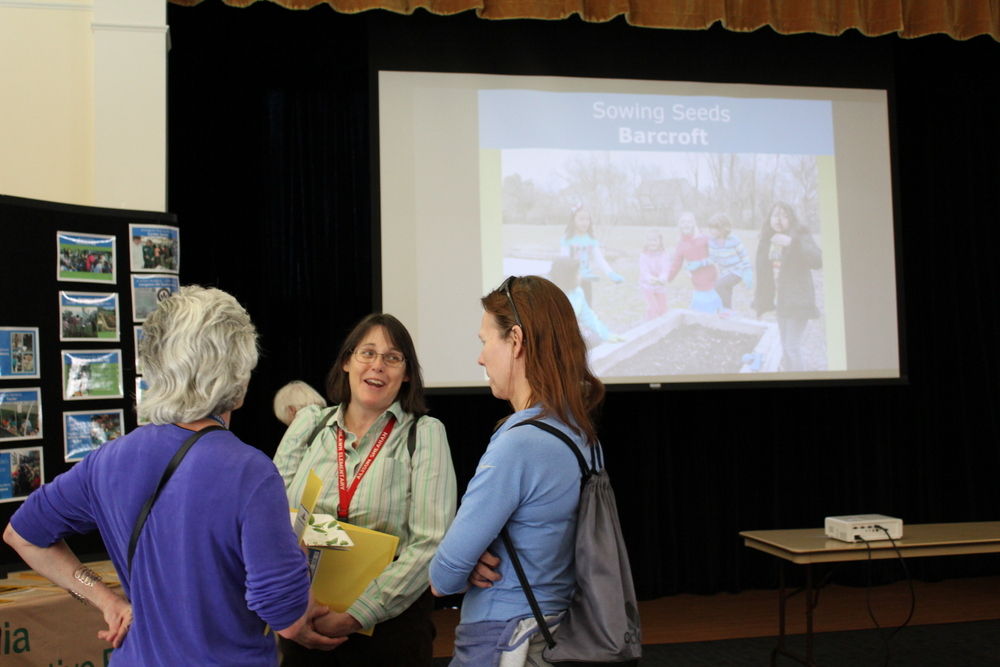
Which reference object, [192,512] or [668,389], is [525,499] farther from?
[668,389]

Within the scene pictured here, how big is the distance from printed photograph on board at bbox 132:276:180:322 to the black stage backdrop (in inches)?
67.9

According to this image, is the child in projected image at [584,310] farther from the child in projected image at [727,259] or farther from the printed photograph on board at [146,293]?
the printed photograph on board at [146,293]

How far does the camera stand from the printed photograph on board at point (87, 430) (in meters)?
2.41

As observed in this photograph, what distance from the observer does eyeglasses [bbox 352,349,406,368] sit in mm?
1986

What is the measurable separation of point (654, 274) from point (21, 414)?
2966 millimetres

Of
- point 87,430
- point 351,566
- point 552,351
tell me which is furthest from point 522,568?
point 87,430

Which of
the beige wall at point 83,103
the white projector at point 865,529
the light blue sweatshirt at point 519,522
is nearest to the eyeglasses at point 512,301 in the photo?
the light blue sweatshirt at point 519,522

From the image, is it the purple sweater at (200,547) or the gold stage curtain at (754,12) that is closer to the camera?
the purple sweater at (200,547)

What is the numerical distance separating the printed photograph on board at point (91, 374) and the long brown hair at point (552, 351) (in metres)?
1.60

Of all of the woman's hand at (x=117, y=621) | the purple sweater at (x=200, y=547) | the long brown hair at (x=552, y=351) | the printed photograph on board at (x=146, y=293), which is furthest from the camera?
the printed photograph on board at (x=146, y=293)

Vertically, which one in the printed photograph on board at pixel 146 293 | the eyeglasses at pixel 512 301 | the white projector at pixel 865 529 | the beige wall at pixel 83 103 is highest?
the beige wall at pixel 83 103

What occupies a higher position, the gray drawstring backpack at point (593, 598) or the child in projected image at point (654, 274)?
the child in projected image at point (654, 274)

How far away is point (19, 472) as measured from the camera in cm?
231

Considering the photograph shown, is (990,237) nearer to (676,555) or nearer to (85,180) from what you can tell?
(676,555)
